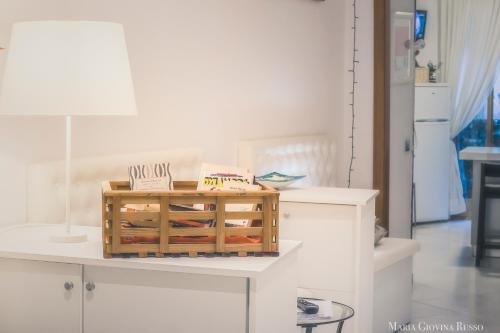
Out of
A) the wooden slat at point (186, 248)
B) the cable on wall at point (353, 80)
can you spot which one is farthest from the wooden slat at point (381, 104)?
the wooden slat at point (186, 248)

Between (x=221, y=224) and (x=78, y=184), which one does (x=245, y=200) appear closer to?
(x=221, y=224)

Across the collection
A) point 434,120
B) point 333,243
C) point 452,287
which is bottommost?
point 452,287

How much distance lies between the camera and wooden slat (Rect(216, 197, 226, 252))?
204cm

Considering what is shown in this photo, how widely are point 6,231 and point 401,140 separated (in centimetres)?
373

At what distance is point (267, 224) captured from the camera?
6.79 feet

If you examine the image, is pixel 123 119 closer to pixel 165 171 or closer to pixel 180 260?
pixel 165 171

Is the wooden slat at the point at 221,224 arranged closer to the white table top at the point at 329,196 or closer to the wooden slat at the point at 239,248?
the wooden slat at the point at 239,248

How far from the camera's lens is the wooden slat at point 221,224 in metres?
2.04

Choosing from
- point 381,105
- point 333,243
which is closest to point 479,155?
point 381,105

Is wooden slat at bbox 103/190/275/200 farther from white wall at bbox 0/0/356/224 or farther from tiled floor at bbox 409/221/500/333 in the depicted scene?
tiled floor at bbox 409/221/500/333

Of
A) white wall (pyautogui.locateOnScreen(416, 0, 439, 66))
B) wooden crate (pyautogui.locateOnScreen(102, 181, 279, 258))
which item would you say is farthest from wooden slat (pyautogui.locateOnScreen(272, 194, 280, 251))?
white wall (pyautogui.locateOnScreen(416, 0, 439, 66))

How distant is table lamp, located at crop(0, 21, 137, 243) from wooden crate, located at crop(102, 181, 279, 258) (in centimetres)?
29

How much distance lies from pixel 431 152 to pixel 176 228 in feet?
21.6

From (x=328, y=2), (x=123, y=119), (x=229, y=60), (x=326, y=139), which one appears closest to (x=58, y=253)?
(x=123, y=119)
